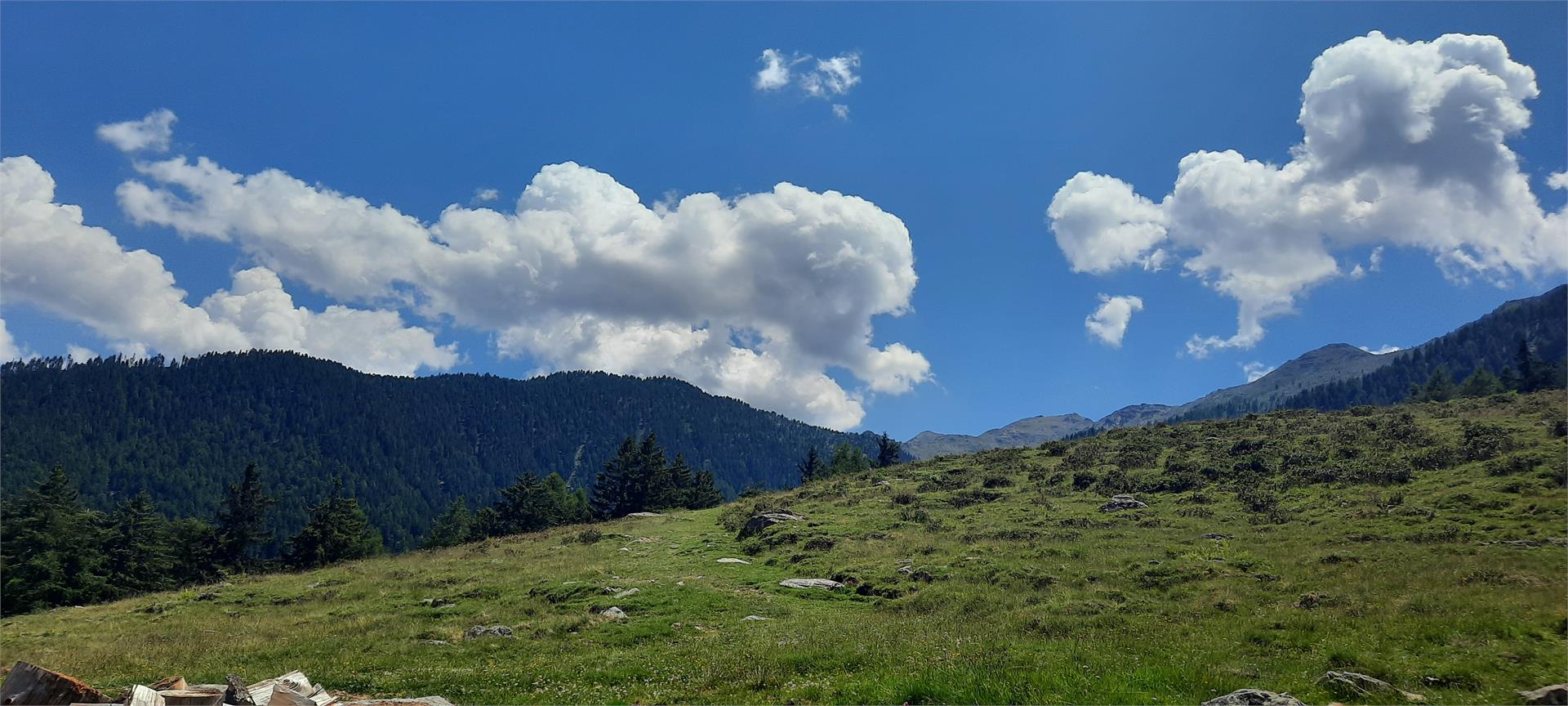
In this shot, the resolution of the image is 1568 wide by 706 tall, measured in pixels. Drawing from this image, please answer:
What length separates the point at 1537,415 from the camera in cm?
5000

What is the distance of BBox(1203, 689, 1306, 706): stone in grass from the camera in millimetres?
11953

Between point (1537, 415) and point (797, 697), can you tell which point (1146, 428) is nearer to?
point (1537, 415)

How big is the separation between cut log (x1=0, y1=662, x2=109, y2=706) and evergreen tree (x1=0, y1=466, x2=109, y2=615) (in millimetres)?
70922

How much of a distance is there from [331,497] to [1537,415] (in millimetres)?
114205

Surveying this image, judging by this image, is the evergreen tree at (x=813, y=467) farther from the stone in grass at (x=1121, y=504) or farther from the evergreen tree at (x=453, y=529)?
the stone in grass at (x=1121, y=504)

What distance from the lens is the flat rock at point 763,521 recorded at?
49244 mm

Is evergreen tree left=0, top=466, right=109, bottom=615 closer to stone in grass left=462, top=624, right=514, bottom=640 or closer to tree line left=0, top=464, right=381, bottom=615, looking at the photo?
tree line left=0, top=464, right=381, bottom=615

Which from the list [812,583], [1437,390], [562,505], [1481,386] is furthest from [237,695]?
[1481,386]

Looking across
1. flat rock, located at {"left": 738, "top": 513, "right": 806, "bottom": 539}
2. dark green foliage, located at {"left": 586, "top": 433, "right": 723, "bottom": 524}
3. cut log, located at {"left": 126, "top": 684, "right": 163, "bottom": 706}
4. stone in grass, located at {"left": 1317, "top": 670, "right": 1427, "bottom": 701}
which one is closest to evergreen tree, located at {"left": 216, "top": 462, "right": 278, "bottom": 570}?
dark green foliage, located at {"left": 586, "top": 433, "right": 723, "bottom": 524}

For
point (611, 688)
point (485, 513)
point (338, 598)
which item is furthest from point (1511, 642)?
point (485, 513)

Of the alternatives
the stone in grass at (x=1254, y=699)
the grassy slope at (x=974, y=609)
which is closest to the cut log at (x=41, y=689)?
the grassy slope at (x=974, y=609)

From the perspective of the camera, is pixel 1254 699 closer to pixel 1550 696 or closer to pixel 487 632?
pixel 1550 696

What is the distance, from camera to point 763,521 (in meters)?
50.2

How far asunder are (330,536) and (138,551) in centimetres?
1803
